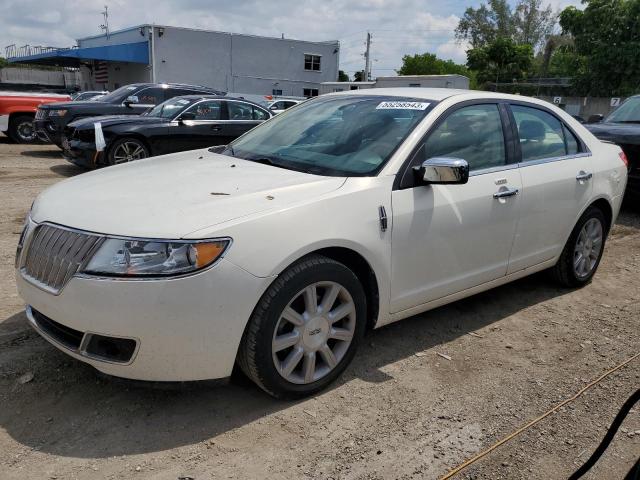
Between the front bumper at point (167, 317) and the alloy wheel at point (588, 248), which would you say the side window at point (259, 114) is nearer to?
the alloy wheel at point (588, 248)

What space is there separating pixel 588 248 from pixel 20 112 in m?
13.0

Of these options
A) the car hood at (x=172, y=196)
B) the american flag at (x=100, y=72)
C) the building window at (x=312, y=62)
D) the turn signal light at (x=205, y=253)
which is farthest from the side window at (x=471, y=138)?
the american flag at (x=100, y=72)

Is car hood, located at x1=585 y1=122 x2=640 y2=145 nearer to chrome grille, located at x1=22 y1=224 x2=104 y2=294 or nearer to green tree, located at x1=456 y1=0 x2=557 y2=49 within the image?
chrome grille, located at x1=22 y1=224 x2=104 y2=294

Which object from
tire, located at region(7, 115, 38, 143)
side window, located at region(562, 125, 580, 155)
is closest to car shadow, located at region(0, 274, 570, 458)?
side window, located at region(562, 125, 580, 155)

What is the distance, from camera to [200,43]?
3862cm

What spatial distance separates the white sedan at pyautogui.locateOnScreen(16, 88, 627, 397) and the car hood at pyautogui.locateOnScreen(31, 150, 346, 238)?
0.04 ft

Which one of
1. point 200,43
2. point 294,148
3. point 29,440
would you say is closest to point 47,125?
point 294,148

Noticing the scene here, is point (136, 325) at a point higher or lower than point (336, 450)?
higher

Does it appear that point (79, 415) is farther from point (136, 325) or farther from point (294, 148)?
point (294, 148)

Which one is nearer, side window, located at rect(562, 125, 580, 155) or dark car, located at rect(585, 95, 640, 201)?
side window, located at rect(562, 125, 580, 155)

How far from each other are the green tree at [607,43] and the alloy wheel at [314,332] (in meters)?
36.3

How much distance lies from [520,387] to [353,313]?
112cm

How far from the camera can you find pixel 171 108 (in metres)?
10.3

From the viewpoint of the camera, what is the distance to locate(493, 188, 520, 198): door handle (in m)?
3.82
